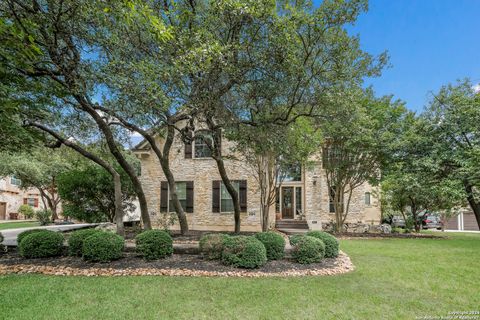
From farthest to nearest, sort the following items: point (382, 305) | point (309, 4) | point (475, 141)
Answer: point (475, 141) < point (309, 4) < point (382, 305)

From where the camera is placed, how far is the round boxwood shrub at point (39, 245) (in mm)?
6355

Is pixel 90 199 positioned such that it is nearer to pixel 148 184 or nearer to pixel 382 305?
pixel 148 184

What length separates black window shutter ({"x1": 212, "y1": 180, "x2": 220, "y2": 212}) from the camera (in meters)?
14.9

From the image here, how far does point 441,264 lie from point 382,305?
3.94 metres

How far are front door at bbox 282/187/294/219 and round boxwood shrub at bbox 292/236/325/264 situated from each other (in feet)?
34.5

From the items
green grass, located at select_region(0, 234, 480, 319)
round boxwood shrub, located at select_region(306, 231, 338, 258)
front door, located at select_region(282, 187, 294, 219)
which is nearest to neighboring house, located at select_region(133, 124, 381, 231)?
front door, located at select_region(282, 187, 294, 219)

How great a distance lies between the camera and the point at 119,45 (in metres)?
6.48

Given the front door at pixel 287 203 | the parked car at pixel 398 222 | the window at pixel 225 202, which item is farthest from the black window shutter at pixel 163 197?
the parked car at pixel 398 222

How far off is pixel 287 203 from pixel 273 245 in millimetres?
10978

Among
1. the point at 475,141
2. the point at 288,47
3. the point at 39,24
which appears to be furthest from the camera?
the point at 475,141

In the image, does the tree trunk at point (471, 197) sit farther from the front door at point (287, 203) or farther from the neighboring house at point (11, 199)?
the neighboring house at point (11, 199)

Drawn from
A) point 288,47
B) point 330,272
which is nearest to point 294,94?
point 288,47

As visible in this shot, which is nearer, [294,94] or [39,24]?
[39,24]

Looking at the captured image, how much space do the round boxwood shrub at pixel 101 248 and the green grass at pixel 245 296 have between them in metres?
0.78
